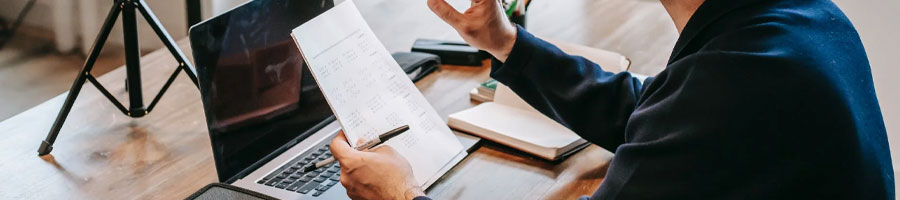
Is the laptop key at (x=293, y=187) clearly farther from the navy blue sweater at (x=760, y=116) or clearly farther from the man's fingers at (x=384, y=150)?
the navy blue sweater at (x=760, y=116)

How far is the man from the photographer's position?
0.90 m

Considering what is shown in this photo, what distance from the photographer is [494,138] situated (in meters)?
1.52

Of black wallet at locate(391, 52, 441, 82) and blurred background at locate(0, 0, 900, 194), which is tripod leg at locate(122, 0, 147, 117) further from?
blurred background at locate(0, 0, 900, 194)

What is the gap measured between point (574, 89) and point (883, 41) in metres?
0.93

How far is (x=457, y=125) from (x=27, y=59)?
208cm

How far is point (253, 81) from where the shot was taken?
4.45 feet

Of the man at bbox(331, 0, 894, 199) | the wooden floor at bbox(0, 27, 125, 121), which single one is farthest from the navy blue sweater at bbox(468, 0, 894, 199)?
the wooden floor at bbox(0, 27, 125, 121)

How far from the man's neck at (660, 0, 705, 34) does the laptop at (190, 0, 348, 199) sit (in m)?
0.52

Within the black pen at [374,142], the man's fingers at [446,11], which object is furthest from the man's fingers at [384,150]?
the man's fingers at [446,11]

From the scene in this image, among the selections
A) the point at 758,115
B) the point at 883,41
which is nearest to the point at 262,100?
the point at 758,115

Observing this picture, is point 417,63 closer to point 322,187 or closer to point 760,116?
point 322,187

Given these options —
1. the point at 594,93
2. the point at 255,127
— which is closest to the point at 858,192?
the point at 594,93

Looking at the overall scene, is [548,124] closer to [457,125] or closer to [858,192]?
[457,125]

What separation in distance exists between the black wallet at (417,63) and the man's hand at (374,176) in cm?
59
